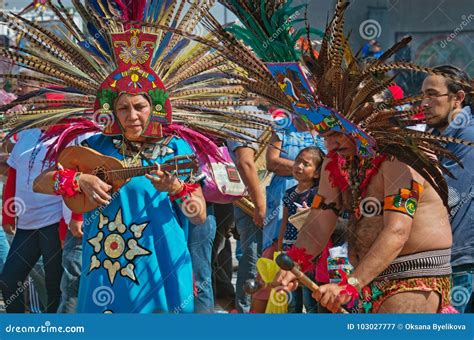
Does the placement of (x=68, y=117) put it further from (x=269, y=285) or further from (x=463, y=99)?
(x=463, y=99)

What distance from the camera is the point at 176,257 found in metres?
5.59

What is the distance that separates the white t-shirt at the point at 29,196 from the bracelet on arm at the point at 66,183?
1.74 m

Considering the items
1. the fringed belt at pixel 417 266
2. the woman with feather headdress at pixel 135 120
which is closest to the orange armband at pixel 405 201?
the fringed belt at pixel 417 266

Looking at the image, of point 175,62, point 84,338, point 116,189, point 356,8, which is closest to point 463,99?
point 175,62

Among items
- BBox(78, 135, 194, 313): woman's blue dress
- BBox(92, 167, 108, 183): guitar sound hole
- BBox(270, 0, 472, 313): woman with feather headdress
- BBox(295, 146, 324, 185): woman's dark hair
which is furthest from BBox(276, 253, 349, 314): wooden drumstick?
BBox(295, 146, 324, 185): woman's dark hair

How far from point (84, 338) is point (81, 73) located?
1.40 metres

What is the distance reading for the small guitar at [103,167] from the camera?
5.48m

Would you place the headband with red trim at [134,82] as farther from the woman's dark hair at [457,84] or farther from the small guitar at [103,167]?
the woman's dark hair at [457,84]

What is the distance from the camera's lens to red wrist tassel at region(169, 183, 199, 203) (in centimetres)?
546

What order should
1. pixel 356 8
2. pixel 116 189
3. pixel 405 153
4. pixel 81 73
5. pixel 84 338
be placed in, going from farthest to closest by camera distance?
pixel 356 8 → pixel 81 73 → pixel 116 189 → pixel 84 338 → pixel 405 153

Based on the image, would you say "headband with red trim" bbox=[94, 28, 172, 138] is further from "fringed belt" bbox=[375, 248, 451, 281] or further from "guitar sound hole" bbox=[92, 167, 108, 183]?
"fringed belt" bbox=[375, 248, 451, 281]

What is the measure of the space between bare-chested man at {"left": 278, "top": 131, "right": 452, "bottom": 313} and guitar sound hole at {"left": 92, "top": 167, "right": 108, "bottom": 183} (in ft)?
3.42

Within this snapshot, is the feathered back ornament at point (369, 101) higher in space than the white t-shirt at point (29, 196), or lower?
higher

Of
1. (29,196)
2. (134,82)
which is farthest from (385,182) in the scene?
(29,196)
